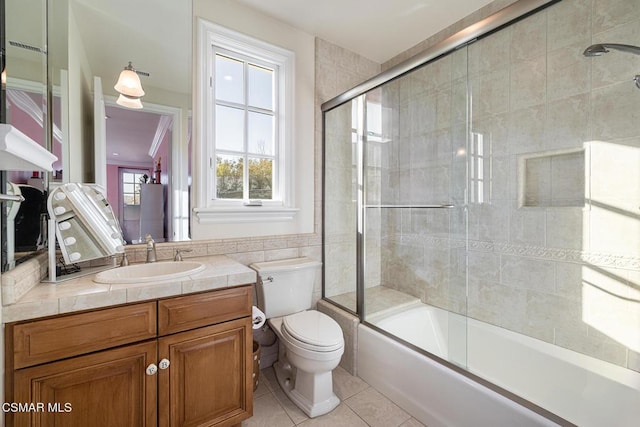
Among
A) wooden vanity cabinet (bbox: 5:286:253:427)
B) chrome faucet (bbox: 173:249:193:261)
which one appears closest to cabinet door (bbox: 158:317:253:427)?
wooden vanity cabinet (bbox: 5:286:253:427)

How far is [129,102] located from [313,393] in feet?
6.64

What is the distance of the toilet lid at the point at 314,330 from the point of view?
5.16 feet

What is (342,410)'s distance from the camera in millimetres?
1644

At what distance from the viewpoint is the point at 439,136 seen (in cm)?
214

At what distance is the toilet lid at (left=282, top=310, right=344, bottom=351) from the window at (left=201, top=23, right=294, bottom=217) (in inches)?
Result: 31.5

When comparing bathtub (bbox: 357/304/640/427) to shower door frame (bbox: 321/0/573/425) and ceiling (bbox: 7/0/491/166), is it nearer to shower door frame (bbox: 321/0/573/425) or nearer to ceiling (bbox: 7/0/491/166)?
shower door frame (bbox: 321/0/573/425)

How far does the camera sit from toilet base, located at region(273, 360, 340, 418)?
161 cm

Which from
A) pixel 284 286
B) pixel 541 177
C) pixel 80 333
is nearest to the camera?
pixel 80 333

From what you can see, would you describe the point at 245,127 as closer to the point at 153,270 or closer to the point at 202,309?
the point at 153,270

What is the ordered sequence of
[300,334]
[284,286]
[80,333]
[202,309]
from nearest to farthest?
1. [80,333]
2. [202,309]
3. [300,334]
4. [284,286]

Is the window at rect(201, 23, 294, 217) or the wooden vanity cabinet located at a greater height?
the window at rect(201, 23, 294, 217)

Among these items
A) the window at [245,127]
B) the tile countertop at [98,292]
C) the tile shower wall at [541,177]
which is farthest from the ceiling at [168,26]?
the tile countertop at [98,292]

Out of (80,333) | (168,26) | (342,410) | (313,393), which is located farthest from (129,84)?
(342,410)

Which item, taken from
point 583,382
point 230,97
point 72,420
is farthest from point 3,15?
point 583,382
